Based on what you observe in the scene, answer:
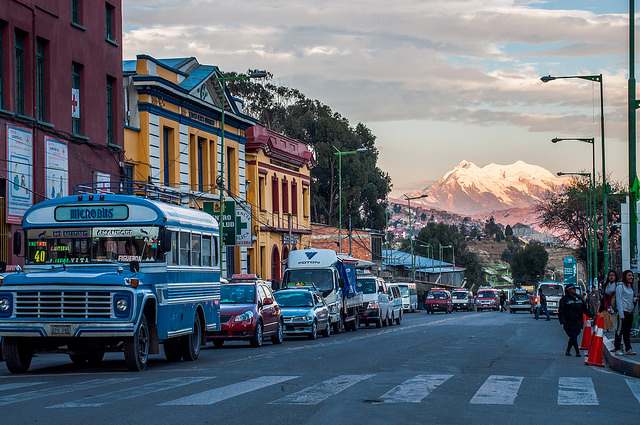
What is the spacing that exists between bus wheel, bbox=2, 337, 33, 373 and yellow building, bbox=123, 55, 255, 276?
66.5 ft

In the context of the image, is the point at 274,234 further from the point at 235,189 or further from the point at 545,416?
the point at 545,416

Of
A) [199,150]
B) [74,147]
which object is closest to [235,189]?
[199,150]

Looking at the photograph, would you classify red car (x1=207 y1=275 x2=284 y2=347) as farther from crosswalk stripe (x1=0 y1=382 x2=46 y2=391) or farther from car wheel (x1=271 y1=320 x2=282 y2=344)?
crosswalk stripe (x1=0 y1=382 x2=46 y2=391)

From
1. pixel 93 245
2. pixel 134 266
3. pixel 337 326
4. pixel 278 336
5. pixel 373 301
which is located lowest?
pixel 337 326

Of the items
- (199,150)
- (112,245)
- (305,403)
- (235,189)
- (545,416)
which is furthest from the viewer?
(235,189)

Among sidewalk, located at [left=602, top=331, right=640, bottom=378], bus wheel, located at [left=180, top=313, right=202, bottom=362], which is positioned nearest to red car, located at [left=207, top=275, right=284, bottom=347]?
bus wheel, located at [left=180, top=313, right=202, bottom=362]

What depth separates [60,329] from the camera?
51.6ft

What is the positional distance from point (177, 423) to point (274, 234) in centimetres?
4690

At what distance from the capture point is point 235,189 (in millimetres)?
50594

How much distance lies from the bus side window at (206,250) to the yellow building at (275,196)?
102ft

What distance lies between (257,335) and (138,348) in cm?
934

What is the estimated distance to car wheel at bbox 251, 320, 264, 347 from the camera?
25.6m

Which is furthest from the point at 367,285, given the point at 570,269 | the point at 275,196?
the point at 570,269

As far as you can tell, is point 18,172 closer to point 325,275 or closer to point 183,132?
point 325,275
